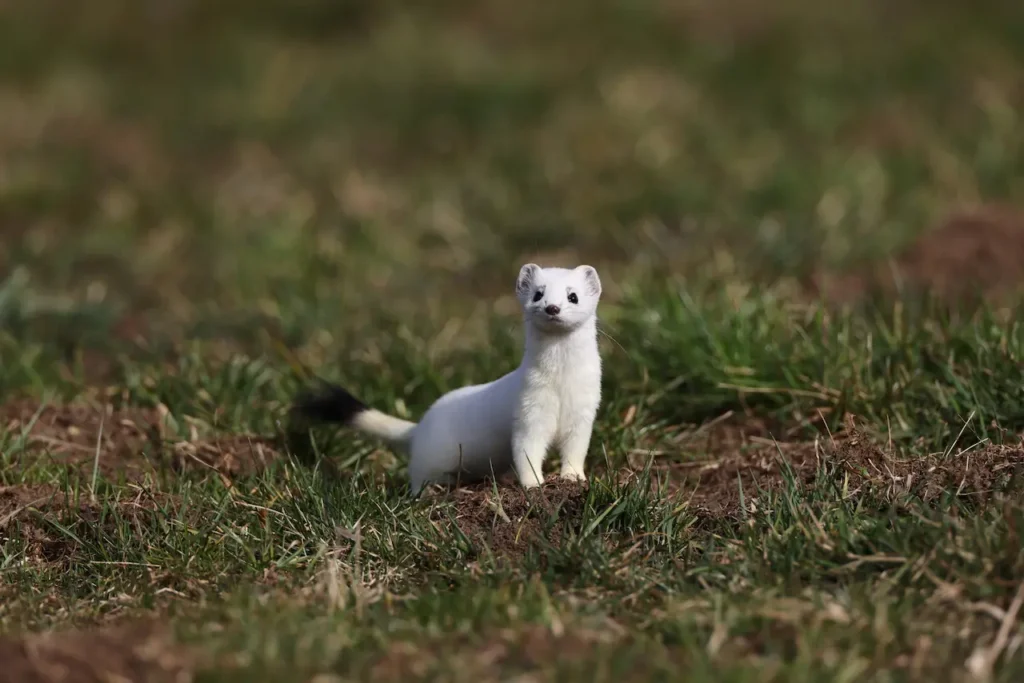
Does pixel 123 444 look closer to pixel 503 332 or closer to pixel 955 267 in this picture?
pixel 503 332

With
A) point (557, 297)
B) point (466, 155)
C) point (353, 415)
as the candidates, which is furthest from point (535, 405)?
point (466, 155)

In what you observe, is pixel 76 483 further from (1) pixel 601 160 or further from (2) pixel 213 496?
(1) pixel 601 160

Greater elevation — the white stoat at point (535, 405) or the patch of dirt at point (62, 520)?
the white stoat at point (535, 405)

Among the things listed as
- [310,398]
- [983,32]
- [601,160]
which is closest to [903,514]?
[310,398]

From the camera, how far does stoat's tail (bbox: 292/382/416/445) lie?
4.79 m

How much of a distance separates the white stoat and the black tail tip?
12.2 inches

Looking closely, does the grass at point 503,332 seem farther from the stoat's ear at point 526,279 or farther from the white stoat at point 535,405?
the stoat's ear at point 526,279

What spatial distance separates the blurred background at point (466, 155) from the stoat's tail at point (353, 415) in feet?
5.35

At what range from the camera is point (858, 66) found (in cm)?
1034

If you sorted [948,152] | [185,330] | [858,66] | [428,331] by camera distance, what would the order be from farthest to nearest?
[858,66] < [948,152] < [185,330] < [428,331]

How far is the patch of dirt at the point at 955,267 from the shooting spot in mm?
6461

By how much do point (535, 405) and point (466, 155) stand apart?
17.6 ft

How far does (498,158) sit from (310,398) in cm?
458

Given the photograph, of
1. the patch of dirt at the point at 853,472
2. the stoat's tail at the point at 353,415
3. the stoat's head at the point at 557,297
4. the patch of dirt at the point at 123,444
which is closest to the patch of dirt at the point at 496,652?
the patch of dirt at the point at 853,472
